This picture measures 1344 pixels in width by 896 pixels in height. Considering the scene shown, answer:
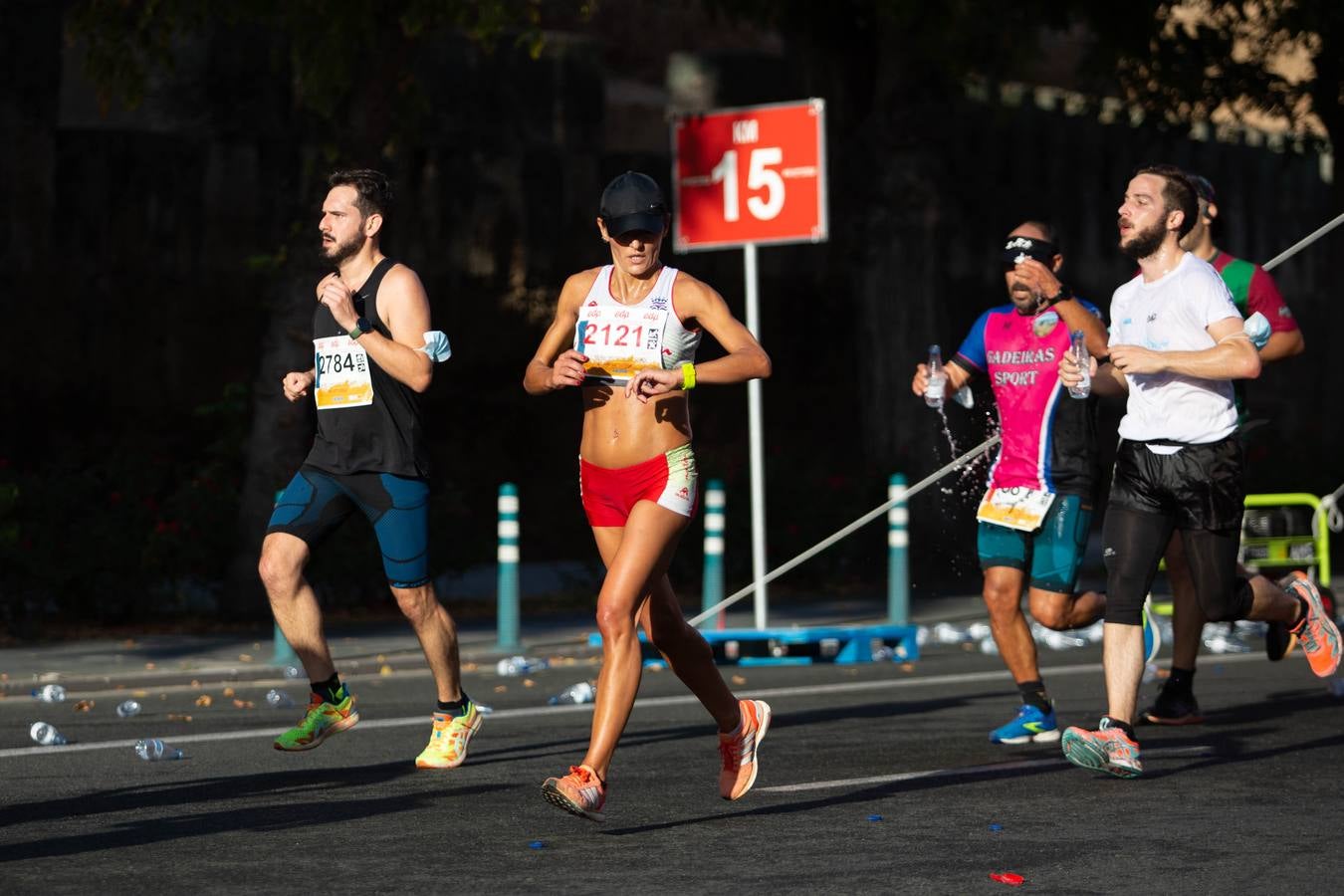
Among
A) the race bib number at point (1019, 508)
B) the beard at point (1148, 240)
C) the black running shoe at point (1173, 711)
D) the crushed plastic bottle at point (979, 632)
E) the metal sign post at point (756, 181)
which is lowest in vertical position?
the crushed plastic bottle at point (979, 632)

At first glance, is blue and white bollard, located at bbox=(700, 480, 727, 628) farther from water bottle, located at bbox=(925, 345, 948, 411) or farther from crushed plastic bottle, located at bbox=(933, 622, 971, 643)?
water bottle, located at bbox=(925, 345, 948, 411)

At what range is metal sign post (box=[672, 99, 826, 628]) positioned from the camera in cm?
1441

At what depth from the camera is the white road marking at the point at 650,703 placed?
10.0 meters

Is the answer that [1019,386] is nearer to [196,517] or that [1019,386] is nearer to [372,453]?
[372,453]

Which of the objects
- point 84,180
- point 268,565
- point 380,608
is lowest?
point 380,608

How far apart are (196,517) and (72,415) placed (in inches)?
245

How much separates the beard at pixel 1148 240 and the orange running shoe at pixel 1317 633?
89.1 inches

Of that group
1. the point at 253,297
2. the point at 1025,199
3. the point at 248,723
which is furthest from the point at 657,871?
the point at 1025,199

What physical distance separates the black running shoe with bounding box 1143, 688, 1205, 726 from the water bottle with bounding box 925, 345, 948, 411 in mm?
1761

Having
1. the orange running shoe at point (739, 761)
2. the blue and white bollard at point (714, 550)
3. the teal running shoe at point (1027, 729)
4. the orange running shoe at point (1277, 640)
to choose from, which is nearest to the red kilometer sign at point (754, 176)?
the blue and white bollard at point (714, 550)

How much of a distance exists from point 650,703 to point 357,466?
3.35 metres

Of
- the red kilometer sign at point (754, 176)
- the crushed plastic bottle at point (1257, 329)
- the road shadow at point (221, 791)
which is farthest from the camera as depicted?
the red kilometer sign at point (754, 176)

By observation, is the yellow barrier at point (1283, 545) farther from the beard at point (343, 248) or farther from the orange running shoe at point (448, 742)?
the beard at point (343, 248)

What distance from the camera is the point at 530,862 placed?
23.3ft
